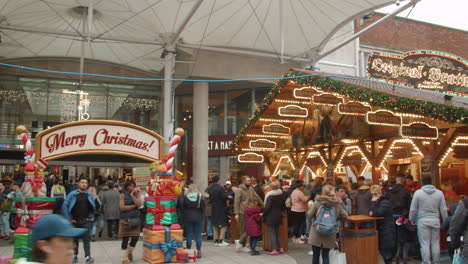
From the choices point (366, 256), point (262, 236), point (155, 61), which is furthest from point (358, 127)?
point (155, 61)

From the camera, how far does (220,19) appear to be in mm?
23891

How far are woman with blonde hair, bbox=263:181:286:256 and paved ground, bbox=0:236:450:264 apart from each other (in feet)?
1.02

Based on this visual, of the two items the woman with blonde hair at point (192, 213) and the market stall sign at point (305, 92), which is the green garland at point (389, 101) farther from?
the woman with blonde hair at point (192, 213)

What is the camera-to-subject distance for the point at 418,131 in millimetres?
10297

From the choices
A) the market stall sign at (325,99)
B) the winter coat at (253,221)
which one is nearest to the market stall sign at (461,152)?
the market stall sign at (325,99)

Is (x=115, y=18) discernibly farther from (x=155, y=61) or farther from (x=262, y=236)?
(x=262, y=236)

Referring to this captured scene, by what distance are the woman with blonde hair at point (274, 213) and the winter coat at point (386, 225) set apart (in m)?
2.36

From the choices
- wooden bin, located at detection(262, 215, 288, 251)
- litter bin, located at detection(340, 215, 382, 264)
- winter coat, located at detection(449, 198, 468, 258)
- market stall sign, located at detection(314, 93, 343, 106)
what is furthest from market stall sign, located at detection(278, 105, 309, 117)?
winter coat, located at detection(449, 198, 468, 258)

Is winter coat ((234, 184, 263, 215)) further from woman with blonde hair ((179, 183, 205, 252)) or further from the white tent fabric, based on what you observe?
the white tent fabric

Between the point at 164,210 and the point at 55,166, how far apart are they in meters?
21.1

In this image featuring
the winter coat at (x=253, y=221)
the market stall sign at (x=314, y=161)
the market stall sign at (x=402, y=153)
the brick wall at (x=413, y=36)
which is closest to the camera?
the winter coat at (x=253, y=221)

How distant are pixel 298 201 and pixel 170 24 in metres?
14.8

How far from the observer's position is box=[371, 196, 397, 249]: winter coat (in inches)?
312

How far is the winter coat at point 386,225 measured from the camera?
7918mm
